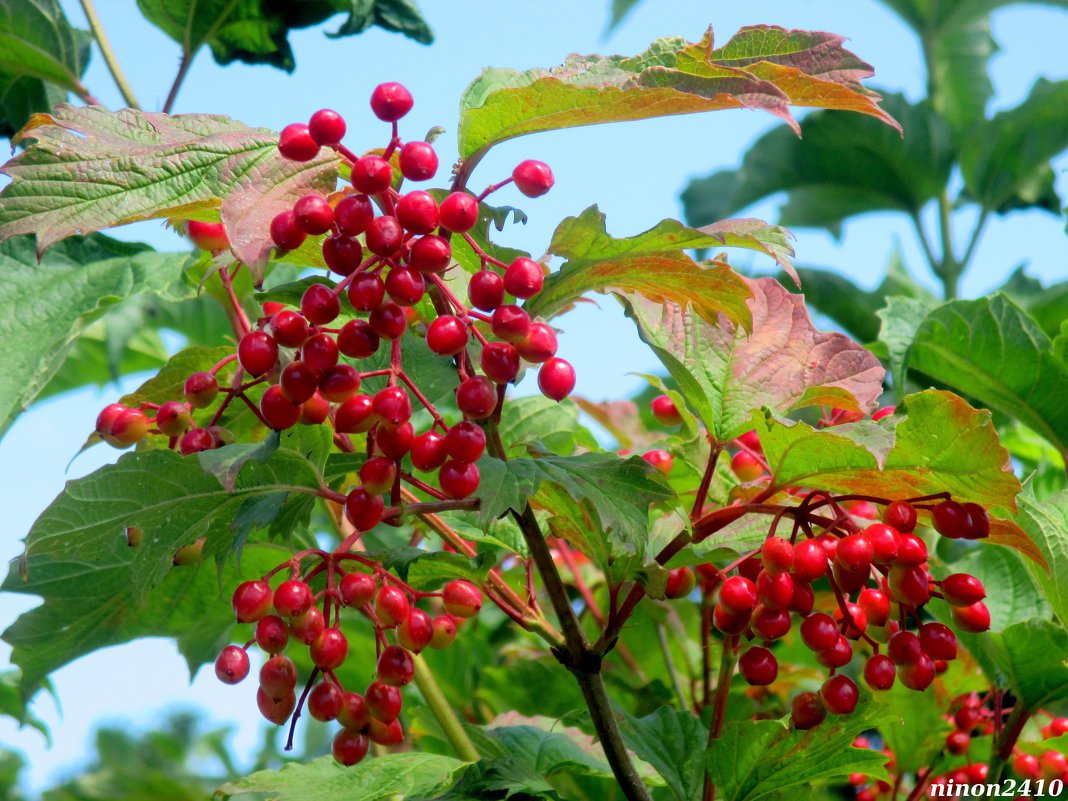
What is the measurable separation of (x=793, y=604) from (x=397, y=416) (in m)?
0.41

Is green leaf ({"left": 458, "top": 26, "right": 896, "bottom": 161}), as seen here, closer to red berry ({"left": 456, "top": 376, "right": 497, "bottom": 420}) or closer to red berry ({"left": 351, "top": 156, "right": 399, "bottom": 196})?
red berry ({"left": 351, "top": 156, "right": 399, "bottom": 196})

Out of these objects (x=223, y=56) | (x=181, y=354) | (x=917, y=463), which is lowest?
(x=917, y=463)

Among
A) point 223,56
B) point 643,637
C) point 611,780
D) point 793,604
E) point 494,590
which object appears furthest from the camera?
point 223,56

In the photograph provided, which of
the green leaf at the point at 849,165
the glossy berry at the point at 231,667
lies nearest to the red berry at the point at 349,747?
the glossy berry at the point at 231,667

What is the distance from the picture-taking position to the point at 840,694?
1.08 metres

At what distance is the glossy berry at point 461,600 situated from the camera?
1045 mm

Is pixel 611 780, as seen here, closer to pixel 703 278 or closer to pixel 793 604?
pixel 793 604

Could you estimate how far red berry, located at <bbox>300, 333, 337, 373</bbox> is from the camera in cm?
91

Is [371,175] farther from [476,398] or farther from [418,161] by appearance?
[476,398]

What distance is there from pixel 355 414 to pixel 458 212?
189 millimetres

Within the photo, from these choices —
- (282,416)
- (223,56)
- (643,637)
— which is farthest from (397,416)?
(223,56)

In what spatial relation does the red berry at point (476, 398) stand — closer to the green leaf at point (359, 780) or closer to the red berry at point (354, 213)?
→ the red berry at point (354, 213)

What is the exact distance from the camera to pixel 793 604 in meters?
1.03

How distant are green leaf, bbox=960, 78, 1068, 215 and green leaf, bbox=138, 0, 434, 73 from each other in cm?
170
